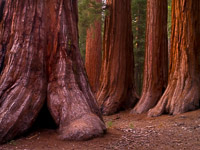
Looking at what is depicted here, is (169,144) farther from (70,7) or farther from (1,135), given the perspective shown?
(70,7)

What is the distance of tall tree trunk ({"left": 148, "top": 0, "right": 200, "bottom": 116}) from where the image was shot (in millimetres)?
7896

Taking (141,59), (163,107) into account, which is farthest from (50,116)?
(141,59)

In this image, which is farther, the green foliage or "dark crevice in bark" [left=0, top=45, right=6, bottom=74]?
the green foliage

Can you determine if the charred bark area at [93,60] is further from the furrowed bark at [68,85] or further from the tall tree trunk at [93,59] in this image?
the furrowed bark at [68,85]

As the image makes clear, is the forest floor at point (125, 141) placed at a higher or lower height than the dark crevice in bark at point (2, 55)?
lower

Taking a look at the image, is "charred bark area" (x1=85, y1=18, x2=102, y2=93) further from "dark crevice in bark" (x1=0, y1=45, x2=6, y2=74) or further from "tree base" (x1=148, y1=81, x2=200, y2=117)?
"dark crevice in bark" (x1=0, y1=45, x2=6, y2=74)

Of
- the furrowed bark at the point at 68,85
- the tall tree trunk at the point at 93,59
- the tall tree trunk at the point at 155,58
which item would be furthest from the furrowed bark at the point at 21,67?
the tall tree trunk at the point at 93,59

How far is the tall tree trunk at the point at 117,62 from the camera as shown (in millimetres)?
10359

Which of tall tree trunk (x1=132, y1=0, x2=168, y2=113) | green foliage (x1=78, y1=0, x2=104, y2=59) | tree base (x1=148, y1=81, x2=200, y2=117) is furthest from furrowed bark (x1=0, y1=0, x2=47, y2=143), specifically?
green foliage (x1=78, y1=0, x2=104, y2=59)

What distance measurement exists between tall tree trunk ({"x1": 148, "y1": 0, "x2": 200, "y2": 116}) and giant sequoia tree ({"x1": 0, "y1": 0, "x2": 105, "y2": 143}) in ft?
12.1

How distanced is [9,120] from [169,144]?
2.68 m

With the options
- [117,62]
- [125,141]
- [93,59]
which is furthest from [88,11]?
[125,141]

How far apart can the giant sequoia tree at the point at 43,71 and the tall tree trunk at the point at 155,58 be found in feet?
16.8

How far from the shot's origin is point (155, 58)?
9969 millimetres
